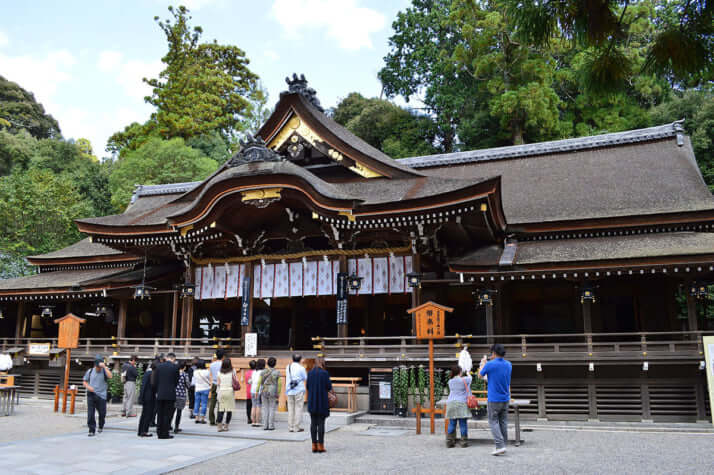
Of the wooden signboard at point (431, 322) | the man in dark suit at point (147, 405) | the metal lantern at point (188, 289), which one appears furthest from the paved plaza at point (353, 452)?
the metal lantern at point (188, 289)

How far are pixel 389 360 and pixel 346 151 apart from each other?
7222mm

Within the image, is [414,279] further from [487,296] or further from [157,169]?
[157,169]

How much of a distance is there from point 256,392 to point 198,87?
1674 inches

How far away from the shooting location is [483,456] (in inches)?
340

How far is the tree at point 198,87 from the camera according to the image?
156ft

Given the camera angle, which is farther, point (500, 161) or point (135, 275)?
point (500, 161)

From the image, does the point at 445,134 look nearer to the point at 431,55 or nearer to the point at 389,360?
the point at 431,55

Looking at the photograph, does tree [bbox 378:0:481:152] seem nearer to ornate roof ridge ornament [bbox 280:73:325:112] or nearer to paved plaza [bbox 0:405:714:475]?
ornate roof ridge ornament [bbox 280:73:325:112]

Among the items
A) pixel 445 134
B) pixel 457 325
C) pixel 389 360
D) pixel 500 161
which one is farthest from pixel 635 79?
pixel 389 360

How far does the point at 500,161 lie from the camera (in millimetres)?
24109

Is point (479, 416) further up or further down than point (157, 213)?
further down

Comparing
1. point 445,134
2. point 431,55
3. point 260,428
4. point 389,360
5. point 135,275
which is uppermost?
point 431,55

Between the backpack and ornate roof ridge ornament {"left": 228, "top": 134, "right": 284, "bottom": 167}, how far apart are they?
760cm

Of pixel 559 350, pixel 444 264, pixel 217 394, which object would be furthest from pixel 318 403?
pixel 444 264
